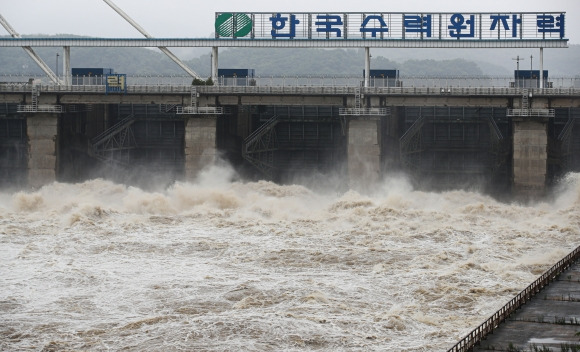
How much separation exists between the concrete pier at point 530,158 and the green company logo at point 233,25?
24.6 metres

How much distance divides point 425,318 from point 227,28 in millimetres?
48136

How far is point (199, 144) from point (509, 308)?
45.9 metres

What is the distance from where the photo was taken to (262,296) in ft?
134

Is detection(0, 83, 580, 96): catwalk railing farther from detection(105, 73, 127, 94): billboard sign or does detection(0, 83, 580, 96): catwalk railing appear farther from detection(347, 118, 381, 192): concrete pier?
detection(347, 118, 381, 192): concrete pier

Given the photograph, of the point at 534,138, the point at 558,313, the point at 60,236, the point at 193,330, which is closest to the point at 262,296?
the point at 193,330

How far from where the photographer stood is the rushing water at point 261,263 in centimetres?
3497

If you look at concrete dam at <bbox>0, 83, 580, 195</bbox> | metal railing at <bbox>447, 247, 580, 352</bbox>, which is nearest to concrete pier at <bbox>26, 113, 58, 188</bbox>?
concrete dam at <bbox>0, 83, 580, 195</bbox>

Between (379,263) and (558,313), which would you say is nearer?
(558,313)

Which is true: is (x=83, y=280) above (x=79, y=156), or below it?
below

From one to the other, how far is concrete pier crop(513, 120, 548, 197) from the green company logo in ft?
80.7

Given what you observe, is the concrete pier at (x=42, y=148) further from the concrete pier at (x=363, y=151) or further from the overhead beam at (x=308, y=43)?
the concrete pier at (x=363, y=151)

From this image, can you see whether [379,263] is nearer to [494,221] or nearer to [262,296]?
[262,296]

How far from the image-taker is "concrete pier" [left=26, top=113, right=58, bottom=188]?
7525 centimetres

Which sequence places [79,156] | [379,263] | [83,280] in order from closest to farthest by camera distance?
[83,280] → [379,263] → [79,156]
